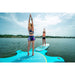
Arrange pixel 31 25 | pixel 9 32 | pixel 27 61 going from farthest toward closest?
pixel 9 32 → pixel 31 25 → pixel 27 61

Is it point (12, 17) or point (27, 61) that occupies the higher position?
point (12, 17)

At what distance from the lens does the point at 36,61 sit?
1.69 meters

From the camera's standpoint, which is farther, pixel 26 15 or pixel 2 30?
pixel 2 30

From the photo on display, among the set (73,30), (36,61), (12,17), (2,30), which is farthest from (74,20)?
(2,30)

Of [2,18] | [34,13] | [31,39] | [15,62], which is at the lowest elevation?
[15,62]

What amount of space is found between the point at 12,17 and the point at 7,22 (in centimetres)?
37

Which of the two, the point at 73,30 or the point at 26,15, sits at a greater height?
the point at 26,15

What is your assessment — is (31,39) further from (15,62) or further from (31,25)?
(15,62)

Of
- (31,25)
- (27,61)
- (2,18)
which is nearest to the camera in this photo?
(27,61)

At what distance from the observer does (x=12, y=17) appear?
214cm

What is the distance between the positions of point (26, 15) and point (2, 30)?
1.42 m

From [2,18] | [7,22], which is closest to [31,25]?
[7,22]

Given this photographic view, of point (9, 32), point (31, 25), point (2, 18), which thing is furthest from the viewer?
point (9, 32)

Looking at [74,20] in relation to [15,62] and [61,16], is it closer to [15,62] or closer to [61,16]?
[61,16]
